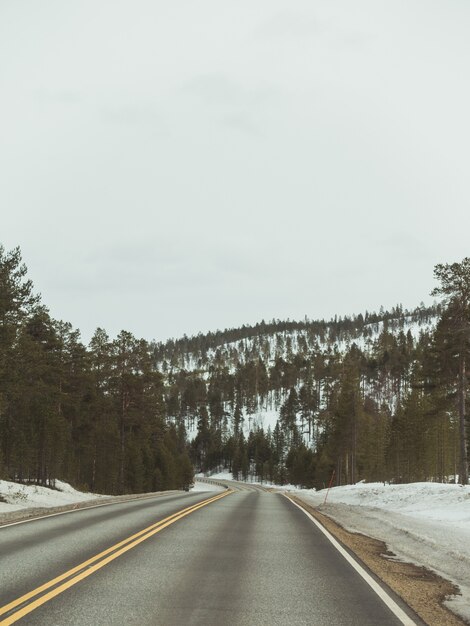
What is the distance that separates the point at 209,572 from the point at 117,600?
231 cm

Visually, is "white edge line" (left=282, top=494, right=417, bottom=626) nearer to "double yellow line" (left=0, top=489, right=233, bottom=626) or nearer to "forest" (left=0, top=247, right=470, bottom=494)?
"double yellow line" (left=0, top=489, right=233, bottom=626)

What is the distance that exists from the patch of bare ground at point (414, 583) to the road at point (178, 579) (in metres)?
0.45

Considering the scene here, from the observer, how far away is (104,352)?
55.0 meters

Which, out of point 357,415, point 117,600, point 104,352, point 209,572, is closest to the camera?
point 117,600

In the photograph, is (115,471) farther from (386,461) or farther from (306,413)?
(306,413)

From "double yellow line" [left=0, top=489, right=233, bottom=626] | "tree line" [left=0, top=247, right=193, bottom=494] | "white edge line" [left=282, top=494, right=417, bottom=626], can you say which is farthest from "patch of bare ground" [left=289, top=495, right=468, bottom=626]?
"tree line" [left=0, top=247, right=193, bottom=494]

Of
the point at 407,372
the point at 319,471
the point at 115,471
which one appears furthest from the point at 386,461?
the point at 407,372

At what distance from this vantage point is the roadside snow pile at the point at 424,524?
10.8m

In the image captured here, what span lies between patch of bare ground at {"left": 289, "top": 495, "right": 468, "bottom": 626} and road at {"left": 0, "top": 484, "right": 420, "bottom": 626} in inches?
17.6

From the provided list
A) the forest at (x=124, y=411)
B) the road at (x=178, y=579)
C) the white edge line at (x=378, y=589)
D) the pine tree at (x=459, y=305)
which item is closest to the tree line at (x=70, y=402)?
the forest at (x=124, y=411)

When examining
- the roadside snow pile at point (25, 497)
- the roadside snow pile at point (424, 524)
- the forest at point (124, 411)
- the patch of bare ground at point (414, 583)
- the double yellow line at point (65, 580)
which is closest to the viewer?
the double yellow line at point (65, 580)

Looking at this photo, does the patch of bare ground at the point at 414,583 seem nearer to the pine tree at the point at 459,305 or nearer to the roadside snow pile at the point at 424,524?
the roadside snow pile at the point at 424,524

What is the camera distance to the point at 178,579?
8297 millimetres

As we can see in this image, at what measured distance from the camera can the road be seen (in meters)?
6.40
